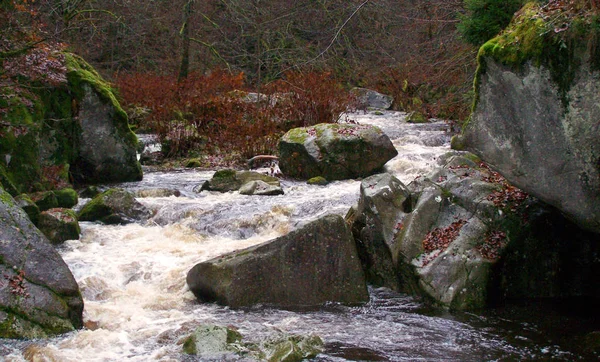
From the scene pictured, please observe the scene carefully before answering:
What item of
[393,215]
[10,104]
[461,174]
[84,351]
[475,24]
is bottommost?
[84,351]

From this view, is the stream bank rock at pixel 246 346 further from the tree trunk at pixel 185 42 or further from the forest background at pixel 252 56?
the tree trunk at pixel 185 42

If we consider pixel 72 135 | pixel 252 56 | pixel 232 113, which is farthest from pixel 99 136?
pixel 252 56

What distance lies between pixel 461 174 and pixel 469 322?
6.88 ft

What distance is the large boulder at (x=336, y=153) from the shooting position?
37.6 ft

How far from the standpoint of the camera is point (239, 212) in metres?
9.21

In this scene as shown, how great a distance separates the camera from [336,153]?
1148 cm

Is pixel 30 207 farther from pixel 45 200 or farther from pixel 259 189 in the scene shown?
pixel 259 189

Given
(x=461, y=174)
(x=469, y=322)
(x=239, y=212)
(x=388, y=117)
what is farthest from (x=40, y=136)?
(x=388, y=117)

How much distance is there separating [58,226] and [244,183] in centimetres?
348

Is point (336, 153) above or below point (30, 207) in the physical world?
above

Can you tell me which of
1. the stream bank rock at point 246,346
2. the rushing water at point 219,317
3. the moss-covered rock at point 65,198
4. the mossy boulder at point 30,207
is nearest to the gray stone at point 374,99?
the rushing water at point 219,317

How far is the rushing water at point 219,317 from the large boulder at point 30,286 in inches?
6.4

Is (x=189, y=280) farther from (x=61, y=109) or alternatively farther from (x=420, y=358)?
(x=61, y=109)

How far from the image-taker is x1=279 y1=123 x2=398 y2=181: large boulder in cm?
1146
